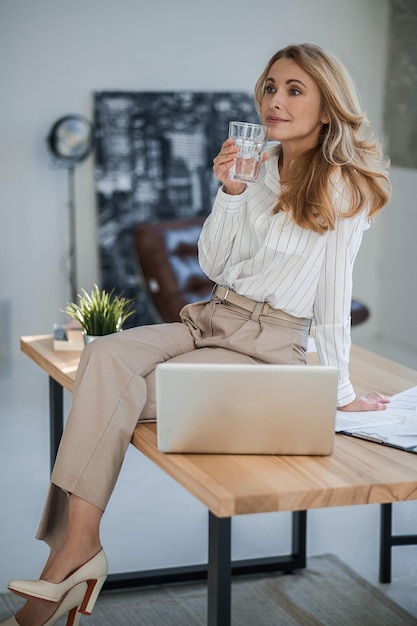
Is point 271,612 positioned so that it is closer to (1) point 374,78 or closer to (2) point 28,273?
(2) point 28,273

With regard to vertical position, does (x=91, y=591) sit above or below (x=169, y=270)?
below

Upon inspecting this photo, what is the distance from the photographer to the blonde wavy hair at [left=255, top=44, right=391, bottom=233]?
8.32 ft

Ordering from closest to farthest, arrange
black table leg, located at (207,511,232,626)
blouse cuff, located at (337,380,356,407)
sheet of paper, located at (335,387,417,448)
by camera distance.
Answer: black table leg, located at (207,511,232,626) → sheet of paper, located at (335,387,417,448) → blouse cuff, located at (337,380,356,407)

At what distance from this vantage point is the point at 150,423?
2.34 m

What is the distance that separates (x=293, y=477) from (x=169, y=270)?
3250mm

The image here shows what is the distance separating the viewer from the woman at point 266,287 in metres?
2.29

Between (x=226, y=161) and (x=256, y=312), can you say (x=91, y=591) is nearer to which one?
(x=256, y=312)

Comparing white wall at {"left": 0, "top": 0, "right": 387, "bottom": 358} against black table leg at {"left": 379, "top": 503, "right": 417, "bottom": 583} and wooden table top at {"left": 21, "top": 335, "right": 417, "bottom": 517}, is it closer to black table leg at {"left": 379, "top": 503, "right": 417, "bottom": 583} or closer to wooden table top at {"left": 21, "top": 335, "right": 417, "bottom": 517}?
black table leg at {"left": 379, "top": 503, "right": 417, "bottom": 583}

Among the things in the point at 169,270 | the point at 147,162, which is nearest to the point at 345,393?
the point at 169,270

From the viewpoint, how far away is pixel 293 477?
195cm

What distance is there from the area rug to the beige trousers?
488mm

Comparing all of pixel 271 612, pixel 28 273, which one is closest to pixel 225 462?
pixel 271 612

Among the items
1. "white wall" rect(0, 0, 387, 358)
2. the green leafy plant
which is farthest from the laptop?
"white wall" rect(0, 0, 387, 358)

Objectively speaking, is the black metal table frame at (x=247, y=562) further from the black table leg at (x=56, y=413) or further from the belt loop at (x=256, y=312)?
the belt loop at (x=256, y=312)
